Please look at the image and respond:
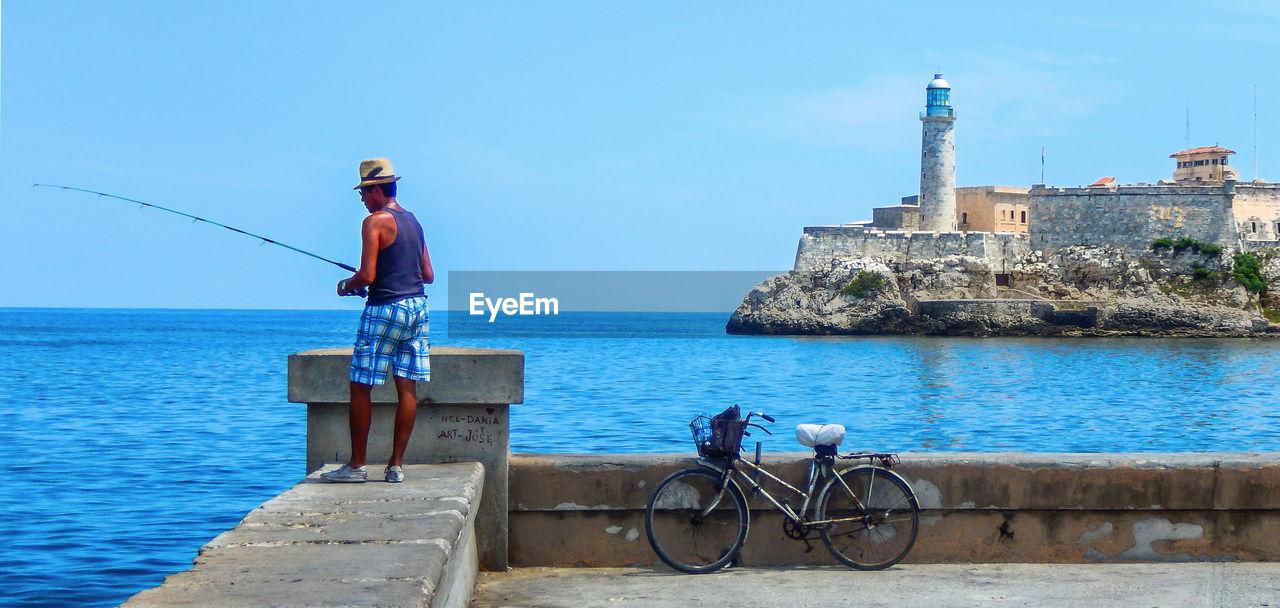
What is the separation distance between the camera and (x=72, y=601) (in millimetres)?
10281

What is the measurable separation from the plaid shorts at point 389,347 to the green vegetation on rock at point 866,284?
68.2 m

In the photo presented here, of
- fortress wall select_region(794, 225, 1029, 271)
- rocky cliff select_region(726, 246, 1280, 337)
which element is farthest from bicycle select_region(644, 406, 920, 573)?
fortress wall select_region(794, 225, 1029, 271)

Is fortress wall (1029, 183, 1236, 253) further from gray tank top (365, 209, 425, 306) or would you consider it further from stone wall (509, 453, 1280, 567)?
gray tank top (365, 209, 425, 306)

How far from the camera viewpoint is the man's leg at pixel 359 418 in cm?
541

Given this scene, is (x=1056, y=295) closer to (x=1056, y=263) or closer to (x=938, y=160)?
(x=1056, y=263)

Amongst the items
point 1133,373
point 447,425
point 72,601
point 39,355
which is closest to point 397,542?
point 447,425

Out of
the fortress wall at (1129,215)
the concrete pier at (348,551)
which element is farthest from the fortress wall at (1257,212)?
the concrete pier at (348,551)

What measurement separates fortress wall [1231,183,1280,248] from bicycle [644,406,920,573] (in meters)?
71.8

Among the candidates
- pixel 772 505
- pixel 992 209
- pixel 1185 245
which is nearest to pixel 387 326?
pixel 772 505

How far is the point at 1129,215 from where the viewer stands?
71.9m

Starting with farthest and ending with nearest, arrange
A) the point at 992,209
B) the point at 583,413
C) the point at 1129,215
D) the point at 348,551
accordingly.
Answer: the point at 992,209
the point at 1129,215
the point at 583,413
the point at 348,551

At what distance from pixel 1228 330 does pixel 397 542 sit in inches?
2884

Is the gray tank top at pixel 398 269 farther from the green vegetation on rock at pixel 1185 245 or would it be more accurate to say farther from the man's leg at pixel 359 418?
the green vegetation on rock at pixel 1185 245

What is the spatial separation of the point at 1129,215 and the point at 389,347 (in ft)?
238
